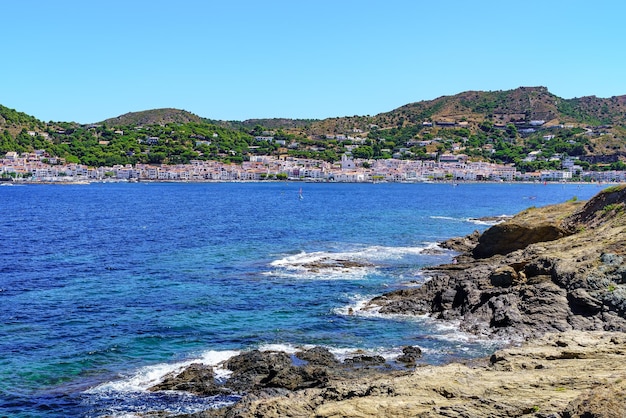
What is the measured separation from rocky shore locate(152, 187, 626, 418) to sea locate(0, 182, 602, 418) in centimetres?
118

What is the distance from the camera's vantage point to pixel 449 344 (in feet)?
71.7

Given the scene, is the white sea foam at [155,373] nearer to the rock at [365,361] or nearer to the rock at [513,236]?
the rock at [365,361]

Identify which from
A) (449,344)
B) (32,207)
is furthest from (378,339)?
(32,207)

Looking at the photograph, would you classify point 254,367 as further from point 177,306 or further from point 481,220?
point 481,220

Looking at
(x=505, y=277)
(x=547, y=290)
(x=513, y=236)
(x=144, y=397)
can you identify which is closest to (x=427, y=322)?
(x=505, y=277)

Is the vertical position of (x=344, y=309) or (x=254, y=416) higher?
(x=254, y=416)

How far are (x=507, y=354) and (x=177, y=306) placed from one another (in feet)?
59.5

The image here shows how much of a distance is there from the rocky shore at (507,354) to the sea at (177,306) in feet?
3.86

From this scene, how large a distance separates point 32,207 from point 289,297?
239 feet

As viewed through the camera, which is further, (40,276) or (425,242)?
(425,242)

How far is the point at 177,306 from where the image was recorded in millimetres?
27906

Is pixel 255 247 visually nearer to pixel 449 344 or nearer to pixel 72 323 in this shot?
pixel 72 323

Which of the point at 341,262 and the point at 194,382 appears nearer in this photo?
the point at 194,382

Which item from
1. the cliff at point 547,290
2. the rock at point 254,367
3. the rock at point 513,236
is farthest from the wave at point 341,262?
the rock at point 254,367
